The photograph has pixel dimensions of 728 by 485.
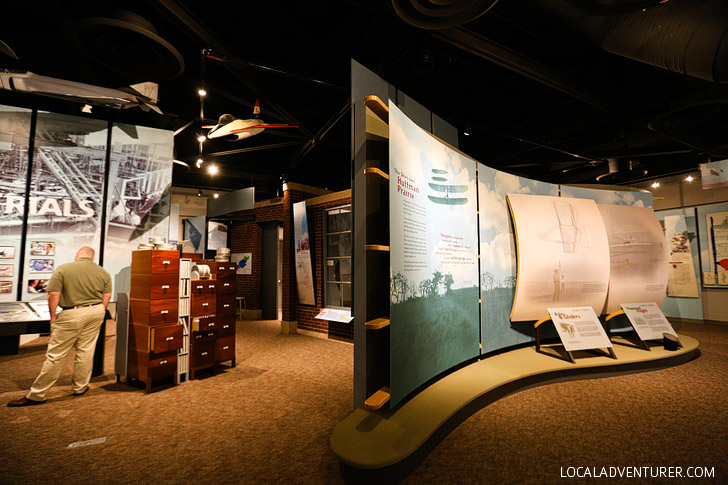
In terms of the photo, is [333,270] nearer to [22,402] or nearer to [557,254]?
[557,254]

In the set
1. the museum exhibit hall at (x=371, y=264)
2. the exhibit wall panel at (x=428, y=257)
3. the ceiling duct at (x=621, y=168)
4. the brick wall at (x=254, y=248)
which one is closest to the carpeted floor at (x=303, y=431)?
the museum exhibit hall at (x=371, y=264)

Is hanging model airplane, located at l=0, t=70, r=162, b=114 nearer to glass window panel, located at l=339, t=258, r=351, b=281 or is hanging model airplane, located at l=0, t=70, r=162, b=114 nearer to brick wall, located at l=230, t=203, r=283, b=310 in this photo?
glass window panel, located at l=339, t=258, r=351, b=281

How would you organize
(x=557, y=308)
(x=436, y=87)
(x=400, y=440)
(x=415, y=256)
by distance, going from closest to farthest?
(x=400, y=440), (x=415, y=256), (x=557, y=308), (x=436, y=87)

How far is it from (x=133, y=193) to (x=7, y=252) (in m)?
1.54

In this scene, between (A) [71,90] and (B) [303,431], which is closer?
(B) [303,431]

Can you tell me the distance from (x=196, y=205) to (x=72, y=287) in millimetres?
9230

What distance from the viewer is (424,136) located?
305cm

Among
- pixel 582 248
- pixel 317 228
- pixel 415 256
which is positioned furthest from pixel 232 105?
pixel 582 248

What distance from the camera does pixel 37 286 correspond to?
13.9 ft

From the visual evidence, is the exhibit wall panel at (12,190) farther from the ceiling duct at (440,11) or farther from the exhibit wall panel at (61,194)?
the ceiling duct at (440,11)

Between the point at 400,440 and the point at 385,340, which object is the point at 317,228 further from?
the point at 400,440

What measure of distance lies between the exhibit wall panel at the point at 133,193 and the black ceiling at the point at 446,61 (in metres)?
0.75

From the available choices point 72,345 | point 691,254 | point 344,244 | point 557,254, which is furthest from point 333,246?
point 691,254

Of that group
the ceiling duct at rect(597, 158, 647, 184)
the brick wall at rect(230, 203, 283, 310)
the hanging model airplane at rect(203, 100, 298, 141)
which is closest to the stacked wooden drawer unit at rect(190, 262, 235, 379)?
the hanging model airplane at rect(203, 100, 298, 141)
